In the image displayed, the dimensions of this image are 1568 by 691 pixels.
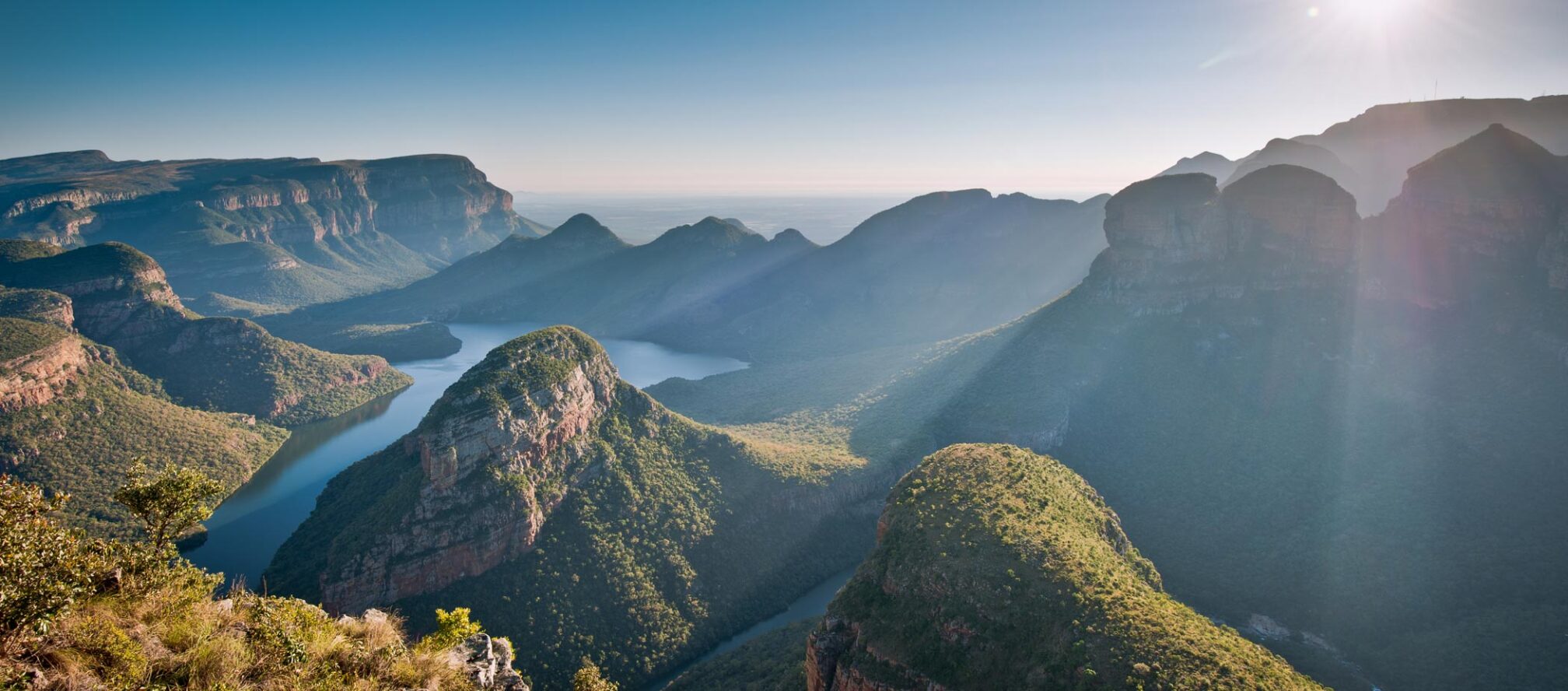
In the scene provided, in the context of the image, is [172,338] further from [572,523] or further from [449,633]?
[449,633]

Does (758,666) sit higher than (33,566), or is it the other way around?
(33,566)

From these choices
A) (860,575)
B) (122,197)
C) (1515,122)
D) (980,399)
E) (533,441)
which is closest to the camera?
(860,575)

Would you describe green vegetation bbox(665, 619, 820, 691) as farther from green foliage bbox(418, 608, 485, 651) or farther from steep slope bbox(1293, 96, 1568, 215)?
steep slope bbox(1293, 96, 1568, 215)

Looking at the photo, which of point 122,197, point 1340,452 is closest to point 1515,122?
point 1340,452

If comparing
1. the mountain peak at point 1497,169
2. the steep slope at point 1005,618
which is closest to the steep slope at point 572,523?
the steep slope at point 1005,618

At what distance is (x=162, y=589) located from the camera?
608 inches

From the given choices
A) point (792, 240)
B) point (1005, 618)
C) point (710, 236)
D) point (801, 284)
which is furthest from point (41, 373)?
point (792, 240)

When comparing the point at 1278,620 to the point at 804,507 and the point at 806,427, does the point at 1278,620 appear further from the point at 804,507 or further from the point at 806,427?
the point at 806,427

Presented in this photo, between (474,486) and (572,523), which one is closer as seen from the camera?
(474,486)

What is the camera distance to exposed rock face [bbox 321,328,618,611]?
42.7 meters

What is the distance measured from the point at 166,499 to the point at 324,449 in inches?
3337

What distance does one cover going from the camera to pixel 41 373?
2579 inches

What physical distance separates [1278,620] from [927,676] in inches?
1336

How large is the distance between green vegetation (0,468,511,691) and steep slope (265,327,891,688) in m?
26.8
